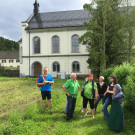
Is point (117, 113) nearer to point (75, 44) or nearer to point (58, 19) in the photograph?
point (75, 44)

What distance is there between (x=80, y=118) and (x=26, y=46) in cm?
2379

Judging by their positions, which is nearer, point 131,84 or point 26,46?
point 131,84

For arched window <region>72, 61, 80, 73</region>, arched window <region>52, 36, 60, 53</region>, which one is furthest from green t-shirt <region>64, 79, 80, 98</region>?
arched window <region>52, 36, 60, 53</region>

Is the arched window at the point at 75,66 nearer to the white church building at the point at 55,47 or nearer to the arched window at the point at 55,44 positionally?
the white church building at the point at 55,47

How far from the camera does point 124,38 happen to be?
1579 cm

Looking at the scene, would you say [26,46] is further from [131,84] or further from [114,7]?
[131,84]

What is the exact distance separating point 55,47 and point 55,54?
1.39 m

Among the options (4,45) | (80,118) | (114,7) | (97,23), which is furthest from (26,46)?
(4,45)

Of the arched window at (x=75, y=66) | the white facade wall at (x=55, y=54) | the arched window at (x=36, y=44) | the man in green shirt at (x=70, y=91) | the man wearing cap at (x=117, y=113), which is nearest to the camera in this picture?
the man wearing cap at (x=117, y=113)

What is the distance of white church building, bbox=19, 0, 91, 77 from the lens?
25.3 m

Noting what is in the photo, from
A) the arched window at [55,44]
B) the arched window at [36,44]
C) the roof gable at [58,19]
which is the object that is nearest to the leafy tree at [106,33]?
the roof gable at [58,19]

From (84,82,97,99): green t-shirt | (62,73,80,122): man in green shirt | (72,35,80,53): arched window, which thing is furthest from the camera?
(72,35,80,53): arched window

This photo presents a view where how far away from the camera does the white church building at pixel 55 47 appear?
2530 centimetres

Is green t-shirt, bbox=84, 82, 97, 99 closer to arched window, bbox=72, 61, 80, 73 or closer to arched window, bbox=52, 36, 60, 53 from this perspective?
arched window, bbox=72, 61, 80, 73
